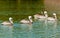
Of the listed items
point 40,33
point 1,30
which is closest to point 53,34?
point 40,33

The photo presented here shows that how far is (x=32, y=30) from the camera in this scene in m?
12.9

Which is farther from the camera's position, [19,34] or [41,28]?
[41,28]

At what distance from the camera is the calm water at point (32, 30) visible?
471 inches

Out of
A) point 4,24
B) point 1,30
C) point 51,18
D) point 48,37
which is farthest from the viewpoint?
point 51,18

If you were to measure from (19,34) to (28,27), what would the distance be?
137 centimetres

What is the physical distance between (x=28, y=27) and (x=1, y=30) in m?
1.33

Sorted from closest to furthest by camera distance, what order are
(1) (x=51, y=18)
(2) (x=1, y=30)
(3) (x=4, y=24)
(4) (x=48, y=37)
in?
(4) (x=48, y=37)
(2) (x=1, y=30)
(3) (x=4, y=24)
(1) (x=51, y=18)

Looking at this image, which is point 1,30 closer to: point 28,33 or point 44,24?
point 28,33

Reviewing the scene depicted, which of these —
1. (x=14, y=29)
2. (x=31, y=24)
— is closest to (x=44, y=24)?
(x=31, y=24)

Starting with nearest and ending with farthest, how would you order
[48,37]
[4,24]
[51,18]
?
1. [48,37]
2. [4,24]
3. [51,18]

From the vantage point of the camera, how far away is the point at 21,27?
1330 centimetres

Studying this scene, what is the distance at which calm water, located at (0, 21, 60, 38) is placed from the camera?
1197cm

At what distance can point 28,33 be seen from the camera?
1229 centimetres

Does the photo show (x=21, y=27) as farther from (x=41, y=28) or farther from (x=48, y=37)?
(x=48, y=37)
